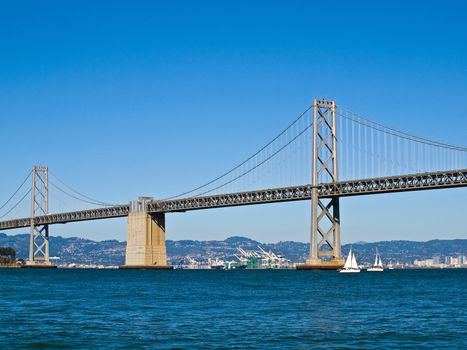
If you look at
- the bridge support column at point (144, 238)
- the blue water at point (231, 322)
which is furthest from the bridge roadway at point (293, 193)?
the blue water at point (231, 322)

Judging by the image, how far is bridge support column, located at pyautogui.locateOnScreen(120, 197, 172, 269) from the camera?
8162 centimetres

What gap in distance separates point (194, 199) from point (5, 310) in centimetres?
5283

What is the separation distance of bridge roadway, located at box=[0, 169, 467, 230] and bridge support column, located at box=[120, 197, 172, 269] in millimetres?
1143

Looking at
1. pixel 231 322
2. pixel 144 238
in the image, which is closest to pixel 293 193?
pixel 144 238

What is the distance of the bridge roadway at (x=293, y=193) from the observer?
197 feet

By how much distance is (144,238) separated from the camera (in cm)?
8150

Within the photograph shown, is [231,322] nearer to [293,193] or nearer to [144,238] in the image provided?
[293,193]

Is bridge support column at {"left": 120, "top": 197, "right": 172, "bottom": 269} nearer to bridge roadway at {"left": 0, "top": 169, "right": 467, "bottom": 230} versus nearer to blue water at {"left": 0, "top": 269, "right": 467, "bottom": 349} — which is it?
bridge roadway at {"left": 0, "top": 169, "right": 467, "bottom": 230}

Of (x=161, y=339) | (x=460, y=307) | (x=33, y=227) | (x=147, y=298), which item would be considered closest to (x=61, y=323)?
(x=161, y=339)

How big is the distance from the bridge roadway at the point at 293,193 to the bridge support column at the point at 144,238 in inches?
45.0

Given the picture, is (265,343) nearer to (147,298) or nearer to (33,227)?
(147,298)

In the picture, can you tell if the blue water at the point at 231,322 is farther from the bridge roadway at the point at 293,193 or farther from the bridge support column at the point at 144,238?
the bridge support column at the point at 144,238

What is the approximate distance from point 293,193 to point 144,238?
770 inches

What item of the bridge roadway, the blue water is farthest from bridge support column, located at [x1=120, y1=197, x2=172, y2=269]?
the blue water
